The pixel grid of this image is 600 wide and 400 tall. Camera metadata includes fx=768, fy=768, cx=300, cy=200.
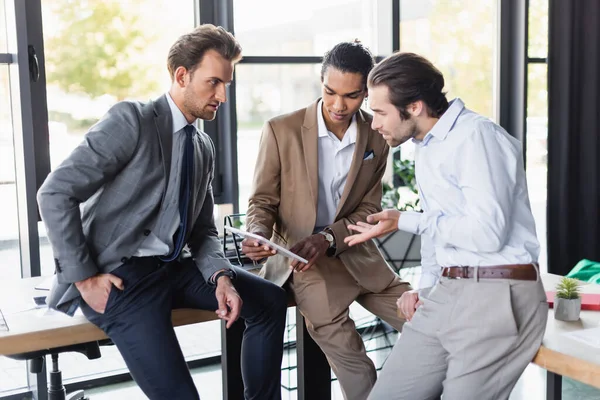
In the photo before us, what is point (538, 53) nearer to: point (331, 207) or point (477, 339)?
point (331, 207)

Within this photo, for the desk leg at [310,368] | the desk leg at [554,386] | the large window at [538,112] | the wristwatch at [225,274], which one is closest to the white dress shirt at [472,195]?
the desk leg at [554,386]

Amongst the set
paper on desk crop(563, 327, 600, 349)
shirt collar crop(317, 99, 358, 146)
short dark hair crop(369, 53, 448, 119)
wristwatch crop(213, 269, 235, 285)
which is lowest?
paper on desk crop(563, 327, 600, 349)

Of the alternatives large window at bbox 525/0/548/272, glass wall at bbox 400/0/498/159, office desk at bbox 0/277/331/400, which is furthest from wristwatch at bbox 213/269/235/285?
large window at bbox 525/0/548/272

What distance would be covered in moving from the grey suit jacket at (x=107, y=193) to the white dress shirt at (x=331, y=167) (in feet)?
1.80

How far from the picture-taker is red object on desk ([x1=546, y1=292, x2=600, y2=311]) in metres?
2.39

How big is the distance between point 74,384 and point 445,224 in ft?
8.62

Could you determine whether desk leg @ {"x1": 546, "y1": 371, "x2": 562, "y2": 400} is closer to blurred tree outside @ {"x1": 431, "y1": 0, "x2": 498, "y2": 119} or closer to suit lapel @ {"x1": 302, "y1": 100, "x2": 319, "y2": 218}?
suit lapel @ {"x1": 302, "y1": 100, "x2": 319, "y2": 218}

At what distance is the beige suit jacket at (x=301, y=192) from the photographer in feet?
9.34

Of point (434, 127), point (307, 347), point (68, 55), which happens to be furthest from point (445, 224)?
point (68, 55)

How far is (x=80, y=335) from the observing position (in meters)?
2.38


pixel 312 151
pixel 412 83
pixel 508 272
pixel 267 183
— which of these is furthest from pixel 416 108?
pixel 267 183

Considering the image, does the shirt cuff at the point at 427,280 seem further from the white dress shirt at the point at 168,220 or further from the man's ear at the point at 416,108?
the white dress shirt at the point at 168,220

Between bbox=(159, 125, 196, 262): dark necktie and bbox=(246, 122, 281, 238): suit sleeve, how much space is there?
0.35 meters

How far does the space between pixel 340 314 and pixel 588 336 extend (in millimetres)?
928
